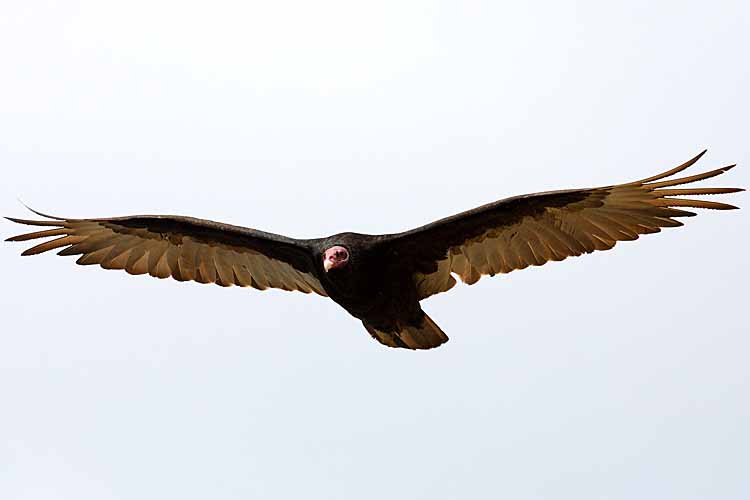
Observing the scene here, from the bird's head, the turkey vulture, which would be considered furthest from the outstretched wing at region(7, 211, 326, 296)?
the bird's head

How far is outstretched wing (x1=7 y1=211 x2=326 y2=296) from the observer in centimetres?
1302

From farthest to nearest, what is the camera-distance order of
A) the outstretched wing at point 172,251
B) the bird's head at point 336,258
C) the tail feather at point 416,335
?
1. the outstretched wing at point 172,251
2. the tail feather at point 416,335
3. the bird's head at point 336,258

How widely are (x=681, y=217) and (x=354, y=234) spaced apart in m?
2.38

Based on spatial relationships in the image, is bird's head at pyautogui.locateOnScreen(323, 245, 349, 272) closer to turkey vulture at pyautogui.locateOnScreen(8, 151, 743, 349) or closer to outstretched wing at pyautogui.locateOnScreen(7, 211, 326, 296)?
turkey vulture at pyautogui.locateOnScreen(8, 151, 743, 349)

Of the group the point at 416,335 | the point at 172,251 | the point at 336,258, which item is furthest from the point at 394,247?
the point at 172,251

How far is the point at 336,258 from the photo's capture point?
11.8 m

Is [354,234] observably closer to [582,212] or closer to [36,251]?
[582,212]

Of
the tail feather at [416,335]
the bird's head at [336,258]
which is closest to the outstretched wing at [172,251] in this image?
the tail feather at [416,335]

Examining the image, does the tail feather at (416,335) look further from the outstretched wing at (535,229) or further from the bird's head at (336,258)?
the bird's head at (336,258)

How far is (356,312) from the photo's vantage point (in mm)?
12445

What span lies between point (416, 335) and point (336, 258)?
4.08 ft

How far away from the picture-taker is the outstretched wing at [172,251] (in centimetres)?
1302

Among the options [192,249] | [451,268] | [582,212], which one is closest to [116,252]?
[192,249]

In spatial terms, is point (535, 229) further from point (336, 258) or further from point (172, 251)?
point (172, 251)
